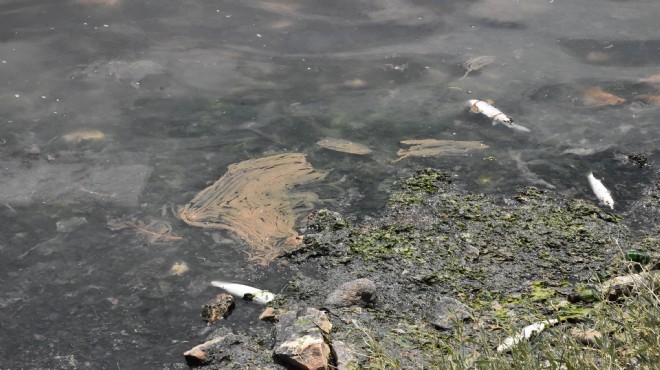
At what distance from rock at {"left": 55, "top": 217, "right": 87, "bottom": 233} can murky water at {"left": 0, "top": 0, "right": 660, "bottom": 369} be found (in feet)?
0.06

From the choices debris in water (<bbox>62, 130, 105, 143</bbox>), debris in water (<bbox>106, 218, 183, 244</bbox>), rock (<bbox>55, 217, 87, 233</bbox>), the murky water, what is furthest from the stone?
debris in water (<bbox>62, 130, 105, 143</bbox>)

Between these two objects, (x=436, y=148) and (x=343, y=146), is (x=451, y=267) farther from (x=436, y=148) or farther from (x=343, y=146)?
(x=343, y=146)

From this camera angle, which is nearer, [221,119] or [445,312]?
[445,312]

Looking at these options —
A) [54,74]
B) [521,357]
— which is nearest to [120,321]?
[521,357]

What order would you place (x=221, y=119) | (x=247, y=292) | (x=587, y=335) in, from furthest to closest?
(x=221, y=119)
(x=247, y=292)
(x=587, y=335)

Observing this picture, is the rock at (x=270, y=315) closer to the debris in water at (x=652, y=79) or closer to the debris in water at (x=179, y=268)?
the debris in water at (x=179, y=268)

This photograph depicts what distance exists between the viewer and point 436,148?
4.40 m

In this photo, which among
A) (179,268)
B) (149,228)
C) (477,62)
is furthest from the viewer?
(477,62)

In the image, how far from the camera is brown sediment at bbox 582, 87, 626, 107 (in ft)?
16.0

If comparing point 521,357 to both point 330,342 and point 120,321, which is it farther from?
point 120,321

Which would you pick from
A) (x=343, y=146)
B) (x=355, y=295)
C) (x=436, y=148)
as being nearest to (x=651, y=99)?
(x=436, y=148)

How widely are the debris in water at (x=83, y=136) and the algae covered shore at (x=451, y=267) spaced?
1.43m

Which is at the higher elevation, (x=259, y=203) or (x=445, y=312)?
(x=445, y=312)

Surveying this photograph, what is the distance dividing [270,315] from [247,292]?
0.66 feet
